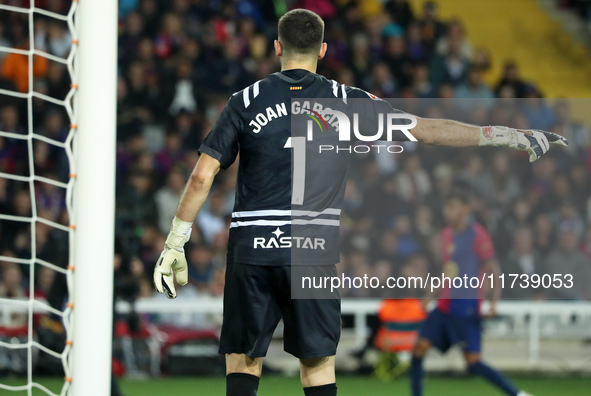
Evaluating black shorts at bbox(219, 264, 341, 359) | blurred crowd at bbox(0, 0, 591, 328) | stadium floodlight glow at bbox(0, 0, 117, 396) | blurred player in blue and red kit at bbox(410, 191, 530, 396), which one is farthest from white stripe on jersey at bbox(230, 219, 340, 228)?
blurred crowd at bbox(0, 0, 591, 328)

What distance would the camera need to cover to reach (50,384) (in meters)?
7.26

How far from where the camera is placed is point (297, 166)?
3506 mm

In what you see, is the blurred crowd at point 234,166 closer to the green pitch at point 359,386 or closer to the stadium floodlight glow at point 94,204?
the green pitch at point 359,386

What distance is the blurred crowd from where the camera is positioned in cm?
823

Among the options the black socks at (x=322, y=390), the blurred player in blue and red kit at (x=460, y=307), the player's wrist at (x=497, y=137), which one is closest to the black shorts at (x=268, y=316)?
the black socks at (x=322, y=390)

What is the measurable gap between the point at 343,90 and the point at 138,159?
19.2ft

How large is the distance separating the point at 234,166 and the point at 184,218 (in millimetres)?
5706

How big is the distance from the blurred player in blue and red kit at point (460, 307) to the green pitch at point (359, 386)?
1.21 m

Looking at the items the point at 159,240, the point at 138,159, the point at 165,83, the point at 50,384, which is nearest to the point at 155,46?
the point at 165,83

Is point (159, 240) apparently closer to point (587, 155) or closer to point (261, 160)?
point (587, 155)

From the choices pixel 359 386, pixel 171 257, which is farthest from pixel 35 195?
pixel 171 257

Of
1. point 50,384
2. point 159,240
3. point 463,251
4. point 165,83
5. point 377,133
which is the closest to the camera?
point 377,133

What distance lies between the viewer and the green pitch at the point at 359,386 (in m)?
7.26

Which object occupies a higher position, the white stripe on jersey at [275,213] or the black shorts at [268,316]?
the white stripe on jersey at [275,213]
